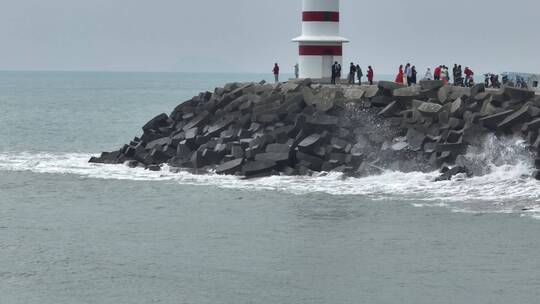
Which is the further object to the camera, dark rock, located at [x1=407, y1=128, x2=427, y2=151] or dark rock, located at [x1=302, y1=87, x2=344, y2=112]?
dark rock, located at [x1=302, y1=87, x2=344, y2=112]

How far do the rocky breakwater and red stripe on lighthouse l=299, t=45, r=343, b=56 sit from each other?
8.82 ft

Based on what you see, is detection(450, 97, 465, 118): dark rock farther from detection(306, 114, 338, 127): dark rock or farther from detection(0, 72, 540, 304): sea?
detection(306, 114, 338, 127): dark rock

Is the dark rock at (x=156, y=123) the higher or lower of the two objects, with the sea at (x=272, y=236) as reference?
higher

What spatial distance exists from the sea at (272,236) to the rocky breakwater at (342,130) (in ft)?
2.14

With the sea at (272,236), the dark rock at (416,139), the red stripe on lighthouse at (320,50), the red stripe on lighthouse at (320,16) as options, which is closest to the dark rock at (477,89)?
the dark rock at (416,139)

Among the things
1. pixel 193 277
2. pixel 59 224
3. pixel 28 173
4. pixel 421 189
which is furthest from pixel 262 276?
pixel 28 173

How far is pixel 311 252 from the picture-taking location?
26.4 metres

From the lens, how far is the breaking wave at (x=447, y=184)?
31.4 meters

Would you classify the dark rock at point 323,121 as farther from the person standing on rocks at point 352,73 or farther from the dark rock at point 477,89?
the person standing on rocks at point 352,73

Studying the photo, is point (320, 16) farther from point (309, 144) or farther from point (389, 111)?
point (309, 144)

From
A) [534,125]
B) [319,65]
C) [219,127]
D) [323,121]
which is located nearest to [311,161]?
[323,121]

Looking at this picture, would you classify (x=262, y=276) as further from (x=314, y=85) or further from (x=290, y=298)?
(x=314, y=85)

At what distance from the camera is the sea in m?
23.1

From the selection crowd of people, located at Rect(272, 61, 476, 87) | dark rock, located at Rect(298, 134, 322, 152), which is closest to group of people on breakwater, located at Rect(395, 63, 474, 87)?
crowd of people, located at Rect(272, 61, 476, 87)
